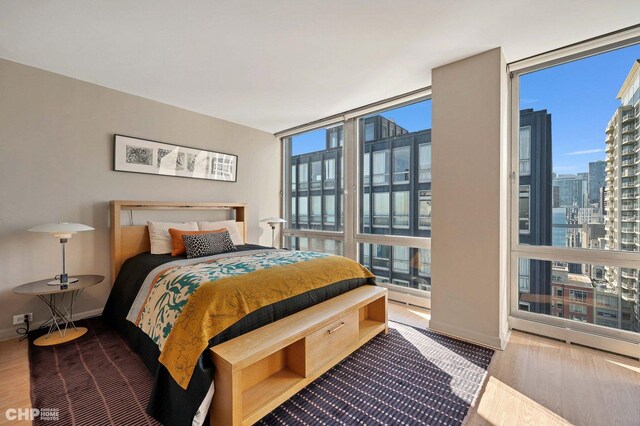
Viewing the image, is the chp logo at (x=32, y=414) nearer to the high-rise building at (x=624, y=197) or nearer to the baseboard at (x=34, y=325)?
the baseboard at (x=34, y=325)

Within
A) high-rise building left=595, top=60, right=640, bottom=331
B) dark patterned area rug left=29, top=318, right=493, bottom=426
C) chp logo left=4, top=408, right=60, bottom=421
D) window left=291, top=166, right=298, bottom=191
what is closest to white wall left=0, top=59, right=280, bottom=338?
dark patterned area rug left=29, top=318, right=493, bottom=426

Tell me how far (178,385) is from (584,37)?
3.68 metres

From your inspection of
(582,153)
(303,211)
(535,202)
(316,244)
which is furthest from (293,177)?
(582,153)

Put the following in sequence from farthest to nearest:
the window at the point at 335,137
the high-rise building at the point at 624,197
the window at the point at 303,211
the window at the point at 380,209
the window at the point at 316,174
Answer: the window at the point at 303,211 < the window at the point at 316,174 < the window at the point at 335,137 < the window at the point at 380,209 < the high-rise building at the point at 624,197

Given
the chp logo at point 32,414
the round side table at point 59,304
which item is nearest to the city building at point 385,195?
the round side table at point 59,304

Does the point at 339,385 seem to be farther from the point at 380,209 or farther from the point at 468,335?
the point at 380,209

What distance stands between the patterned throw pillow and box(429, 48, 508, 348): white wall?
86.1 inches

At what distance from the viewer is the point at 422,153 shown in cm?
333

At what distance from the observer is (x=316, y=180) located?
14.7 feet

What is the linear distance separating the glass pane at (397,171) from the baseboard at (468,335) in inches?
40.5

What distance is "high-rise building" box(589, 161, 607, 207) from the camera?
7.77ft

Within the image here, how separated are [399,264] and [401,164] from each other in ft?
4.12

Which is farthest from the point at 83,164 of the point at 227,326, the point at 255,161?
the point at 227,326

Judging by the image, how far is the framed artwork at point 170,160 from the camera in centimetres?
318
